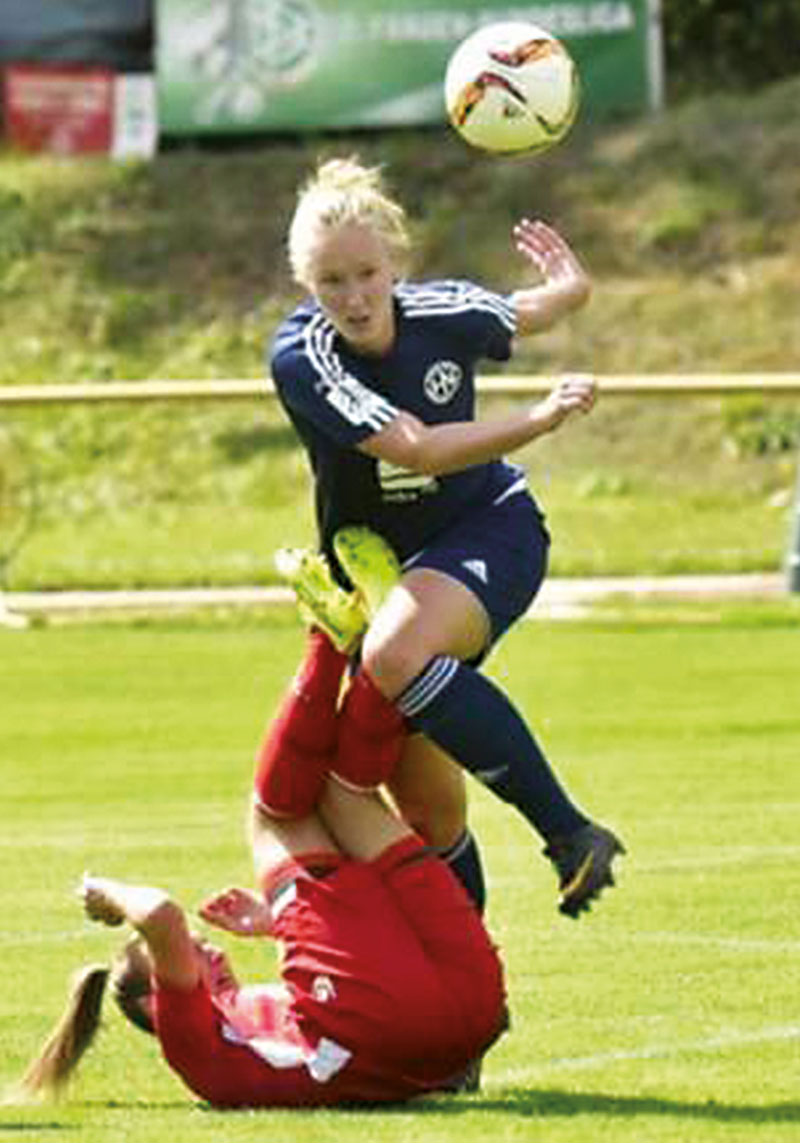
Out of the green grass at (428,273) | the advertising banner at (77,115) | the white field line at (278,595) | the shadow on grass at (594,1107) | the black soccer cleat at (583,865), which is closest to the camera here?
the shadow on grass at (594,1107)

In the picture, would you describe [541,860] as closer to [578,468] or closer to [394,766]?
[394,766]

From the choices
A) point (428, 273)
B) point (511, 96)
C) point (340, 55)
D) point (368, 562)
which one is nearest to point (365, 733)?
point (368, 562)

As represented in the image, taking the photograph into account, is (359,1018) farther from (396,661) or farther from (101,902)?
(396,661)

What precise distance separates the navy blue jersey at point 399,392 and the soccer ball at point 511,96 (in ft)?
3.03

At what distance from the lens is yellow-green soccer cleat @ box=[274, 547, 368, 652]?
833 centimetres

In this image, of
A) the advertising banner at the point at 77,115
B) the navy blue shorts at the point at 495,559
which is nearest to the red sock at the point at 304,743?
the navy blue shorts at the point at 495,559

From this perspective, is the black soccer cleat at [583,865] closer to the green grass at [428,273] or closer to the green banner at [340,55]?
the green grass at [428,273]

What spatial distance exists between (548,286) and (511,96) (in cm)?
66

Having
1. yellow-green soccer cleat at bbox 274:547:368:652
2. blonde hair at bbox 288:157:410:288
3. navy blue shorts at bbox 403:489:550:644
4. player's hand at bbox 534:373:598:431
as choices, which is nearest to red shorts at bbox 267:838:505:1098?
yellow-green soccer cleat at bbox 274:547:368:652

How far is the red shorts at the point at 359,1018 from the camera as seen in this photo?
7809mm

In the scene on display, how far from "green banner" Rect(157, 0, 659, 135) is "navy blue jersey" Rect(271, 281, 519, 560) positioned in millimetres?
23400

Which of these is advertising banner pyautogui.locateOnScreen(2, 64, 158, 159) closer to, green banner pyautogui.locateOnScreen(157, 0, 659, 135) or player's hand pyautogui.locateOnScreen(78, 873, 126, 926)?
green banner pyautogui.locateOnScreen(157, 0, 659, 135)

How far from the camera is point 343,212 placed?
8203 millimetres

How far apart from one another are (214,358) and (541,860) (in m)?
20.1
